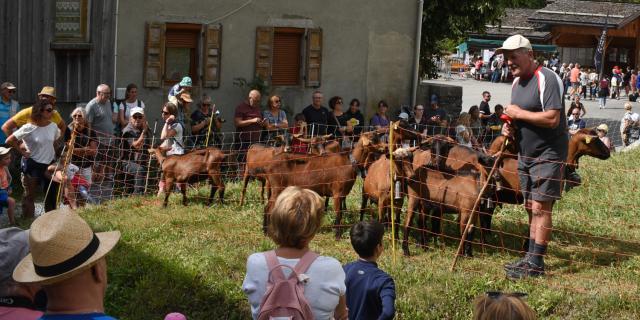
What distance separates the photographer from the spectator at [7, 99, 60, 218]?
13232 mm

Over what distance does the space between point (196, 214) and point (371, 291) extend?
20.9ft

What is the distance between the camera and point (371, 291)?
6.51 metres

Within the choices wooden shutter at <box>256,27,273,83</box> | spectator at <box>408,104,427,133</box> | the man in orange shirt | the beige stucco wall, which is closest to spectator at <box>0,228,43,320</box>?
the beige stucco wall

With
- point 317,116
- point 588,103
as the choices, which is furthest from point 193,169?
point 588,103

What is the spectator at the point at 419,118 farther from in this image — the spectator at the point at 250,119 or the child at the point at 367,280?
the child at the point at 367,280

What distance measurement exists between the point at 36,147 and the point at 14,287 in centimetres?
867

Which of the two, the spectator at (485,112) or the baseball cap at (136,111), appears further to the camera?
the spectator at (485,112)

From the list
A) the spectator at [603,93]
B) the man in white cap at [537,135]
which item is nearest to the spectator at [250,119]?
the man in white cap at [537,135]

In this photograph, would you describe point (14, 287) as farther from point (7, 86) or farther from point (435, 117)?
point (435, 117)

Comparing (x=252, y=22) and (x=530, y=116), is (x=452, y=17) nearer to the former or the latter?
(x=252, y=22)

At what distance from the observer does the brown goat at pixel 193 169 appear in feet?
44.0

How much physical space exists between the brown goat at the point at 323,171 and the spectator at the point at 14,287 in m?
6.73

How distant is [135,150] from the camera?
14.9m

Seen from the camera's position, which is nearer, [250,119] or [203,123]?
[203,123]
